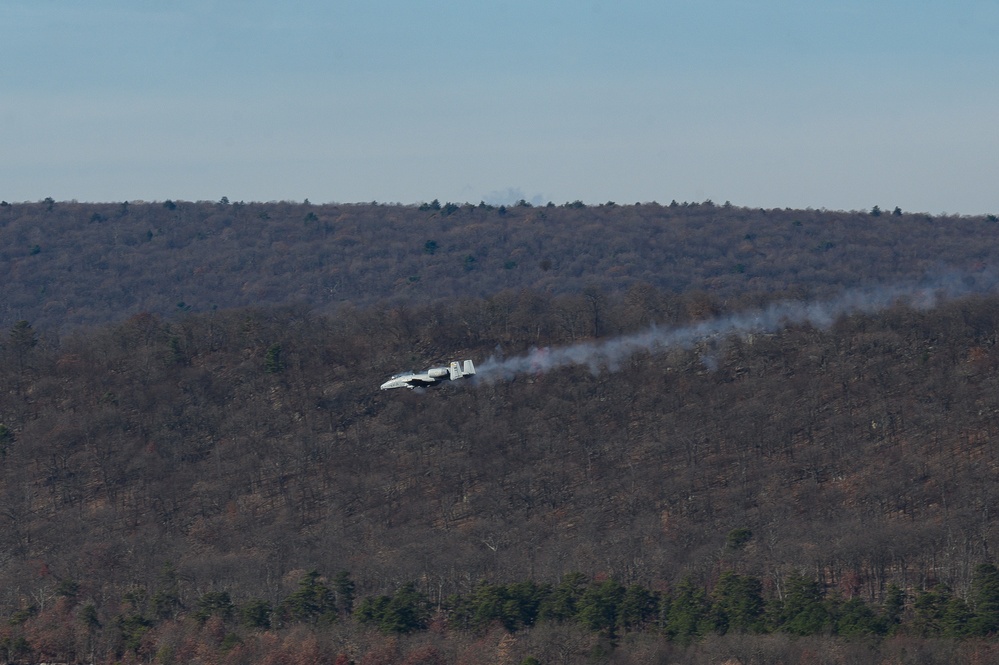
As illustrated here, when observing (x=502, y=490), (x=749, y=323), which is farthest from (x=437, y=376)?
(x=749, y=323)

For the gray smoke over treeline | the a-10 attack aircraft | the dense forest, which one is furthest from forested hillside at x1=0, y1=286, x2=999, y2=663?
the a-10 attack aircraft

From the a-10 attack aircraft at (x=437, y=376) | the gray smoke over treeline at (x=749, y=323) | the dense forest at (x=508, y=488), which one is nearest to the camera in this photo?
the a-10 attack aircraft at (x=437, y=376)

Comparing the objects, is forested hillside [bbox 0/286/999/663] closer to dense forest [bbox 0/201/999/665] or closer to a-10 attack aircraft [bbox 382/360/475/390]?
dense forest [bbox 0/201/999/665]

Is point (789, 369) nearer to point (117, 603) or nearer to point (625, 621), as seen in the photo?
point (625, 621)

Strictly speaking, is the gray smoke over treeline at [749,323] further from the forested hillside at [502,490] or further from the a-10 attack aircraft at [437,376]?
the a-10 attack aircraft at [437,376]

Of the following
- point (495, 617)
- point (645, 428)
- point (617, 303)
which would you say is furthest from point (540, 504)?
point (617, 303)

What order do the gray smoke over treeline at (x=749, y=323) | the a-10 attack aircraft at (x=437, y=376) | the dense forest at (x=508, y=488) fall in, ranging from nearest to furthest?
the a-10 attack aircraft at (x=437, y=376), the dense forest at (x=508, y=488), the gray smoke over treeline at (x=749, y=323)

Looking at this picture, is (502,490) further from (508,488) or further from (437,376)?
(437,376)

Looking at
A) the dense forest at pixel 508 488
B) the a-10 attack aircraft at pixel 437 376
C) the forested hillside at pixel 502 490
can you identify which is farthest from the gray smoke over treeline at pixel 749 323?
the a-10 attack aircraft at pixel 437 376
